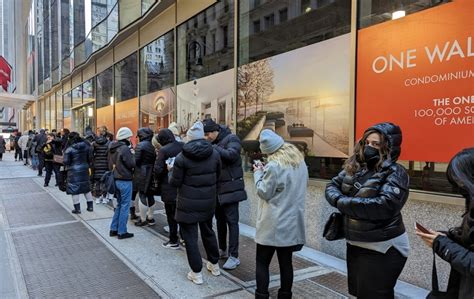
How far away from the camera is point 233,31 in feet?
24.0

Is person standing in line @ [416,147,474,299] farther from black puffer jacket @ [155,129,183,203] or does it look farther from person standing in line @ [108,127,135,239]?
person standing in line @ [108,127,135,239]

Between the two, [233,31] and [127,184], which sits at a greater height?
[233,31]

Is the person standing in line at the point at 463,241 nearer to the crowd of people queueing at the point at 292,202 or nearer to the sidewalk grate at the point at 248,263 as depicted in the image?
the crowd of people queueing at the point at 292,202

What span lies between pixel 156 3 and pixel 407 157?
757cm

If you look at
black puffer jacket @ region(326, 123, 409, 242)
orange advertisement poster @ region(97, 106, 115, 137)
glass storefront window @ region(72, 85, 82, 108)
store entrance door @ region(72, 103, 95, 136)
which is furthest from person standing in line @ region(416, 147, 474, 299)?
glass storefront window @ region(72, 85, 82, 108)

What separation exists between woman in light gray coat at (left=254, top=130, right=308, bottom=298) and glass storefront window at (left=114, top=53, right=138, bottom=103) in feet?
31.5

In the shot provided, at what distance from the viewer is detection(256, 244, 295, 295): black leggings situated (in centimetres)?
328

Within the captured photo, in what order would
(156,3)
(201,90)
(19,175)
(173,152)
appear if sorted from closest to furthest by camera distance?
(173,152) → (201,90) → (156,3) → (19,175)

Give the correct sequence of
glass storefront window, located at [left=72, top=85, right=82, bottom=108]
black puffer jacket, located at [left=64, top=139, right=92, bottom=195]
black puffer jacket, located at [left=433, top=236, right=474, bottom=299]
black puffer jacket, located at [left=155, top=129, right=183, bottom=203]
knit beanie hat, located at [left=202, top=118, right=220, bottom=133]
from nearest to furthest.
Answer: black puffer jacket, located at [left=433, top=236, right=474, bottom=299] → knit beanie hat, located at [left=202, top=118, right=220, bottom=133] → black puffer jacket, located at [left=155, top=129, right=183, bottom=203] → black puffer jacket, located at [left=64, top=139, right=92, bottom=195] → glass storefront window, located at [left=72, top=85, right=82, bottom=108]

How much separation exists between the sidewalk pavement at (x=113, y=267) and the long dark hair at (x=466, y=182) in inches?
86.9

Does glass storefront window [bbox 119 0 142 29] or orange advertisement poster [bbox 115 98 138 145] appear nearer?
glass storefront window [bbox 119 0 142 29]

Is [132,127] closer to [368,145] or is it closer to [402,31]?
[402,31]

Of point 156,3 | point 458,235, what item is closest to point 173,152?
point 458,235

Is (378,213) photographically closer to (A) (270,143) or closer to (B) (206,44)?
(A) (270,143)
